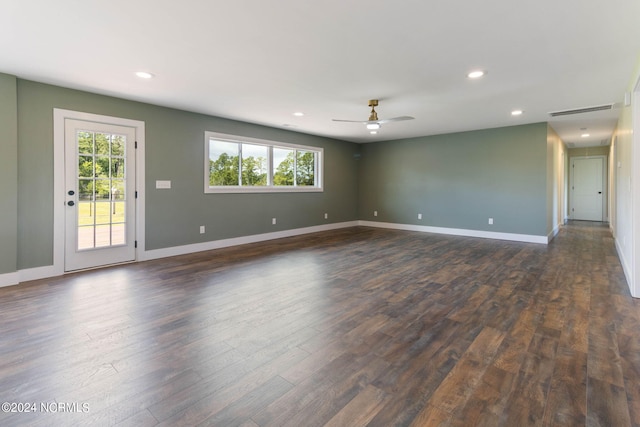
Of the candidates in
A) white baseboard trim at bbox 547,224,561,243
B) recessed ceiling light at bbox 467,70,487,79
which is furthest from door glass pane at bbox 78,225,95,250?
white baseboard trim at bbox 547,224,561,243

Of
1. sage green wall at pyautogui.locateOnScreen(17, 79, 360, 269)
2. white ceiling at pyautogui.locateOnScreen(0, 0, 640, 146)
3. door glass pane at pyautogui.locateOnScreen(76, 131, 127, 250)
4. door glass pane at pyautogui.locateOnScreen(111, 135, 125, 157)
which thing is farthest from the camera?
door glass pane at pyautogui.locateOnScreen(111, 135, 125, 157)

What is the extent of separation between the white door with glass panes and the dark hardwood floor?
555 mm

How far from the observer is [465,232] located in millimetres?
7496

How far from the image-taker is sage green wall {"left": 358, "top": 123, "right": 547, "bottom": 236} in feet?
21.3

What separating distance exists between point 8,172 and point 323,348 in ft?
13.7

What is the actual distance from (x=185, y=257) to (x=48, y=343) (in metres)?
2.89

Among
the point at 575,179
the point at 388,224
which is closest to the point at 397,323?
the point at 388,224

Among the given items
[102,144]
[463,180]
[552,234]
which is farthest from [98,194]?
[552,234]

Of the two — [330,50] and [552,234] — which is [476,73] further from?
[552,234]

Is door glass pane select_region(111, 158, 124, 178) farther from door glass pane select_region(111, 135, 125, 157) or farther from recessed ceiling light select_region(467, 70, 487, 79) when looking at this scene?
recessed ceiling light select_region(467, 70, 487, 79)

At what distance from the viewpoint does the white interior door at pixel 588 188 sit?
32.3 ft

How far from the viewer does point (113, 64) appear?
3.35 m

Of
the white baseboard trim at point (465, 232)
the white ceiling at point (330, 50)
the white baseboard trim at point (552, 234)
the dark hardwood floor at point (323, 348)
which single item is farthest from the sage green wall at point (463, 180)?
the dark hardwood floor at point (323, 348)

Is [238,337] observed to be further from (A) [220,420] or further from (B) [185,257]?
(B) [185,257]
